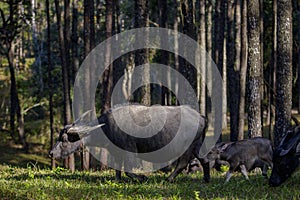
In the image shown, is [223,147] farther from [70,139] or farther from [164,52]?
[164,52]

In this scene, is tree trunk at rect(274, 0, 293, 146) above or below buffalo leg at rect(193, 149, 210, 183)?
above

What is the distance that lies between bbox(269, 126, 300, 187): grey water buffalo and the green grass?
236mm

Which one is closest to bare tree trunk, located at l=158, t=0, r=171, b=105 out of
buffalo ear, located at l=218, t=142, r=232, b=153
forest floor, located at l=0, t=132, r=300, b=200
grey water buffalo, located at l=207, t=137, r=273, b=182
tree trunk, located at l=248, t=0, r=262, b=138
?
tree trunk, located at l=248, t=0, r=262, b=138


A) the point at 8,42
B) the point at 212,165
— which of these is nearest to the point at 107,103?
the point at 212,165

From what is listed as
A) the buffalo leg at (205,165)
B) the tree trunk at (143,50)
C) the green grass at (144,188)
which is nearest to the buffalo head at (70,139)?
the green grass at (144,188)

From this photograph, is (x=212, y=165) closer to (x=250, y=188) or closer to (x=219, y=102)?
(x=250, y=188)

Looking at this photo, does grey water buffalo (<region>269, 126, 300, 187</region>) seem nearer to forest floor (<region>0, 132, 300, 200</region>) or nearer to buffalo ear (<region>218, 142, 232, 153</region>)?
forest floor (<region>0, 132, 300, 200</region>)

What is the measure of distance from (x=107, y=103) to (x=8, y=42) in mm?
13674

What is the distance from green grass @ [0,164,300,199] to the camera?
10727mm

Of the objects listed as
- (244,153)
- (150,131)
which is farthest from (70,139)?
(244,153)

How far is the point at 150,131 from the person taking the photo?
12891 mm

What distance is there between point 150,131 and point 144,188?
1.83 metres

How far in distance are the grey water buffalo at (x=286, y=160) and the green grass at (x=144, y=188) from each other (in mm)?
236

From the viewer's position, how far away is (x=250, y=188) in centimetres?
1154
